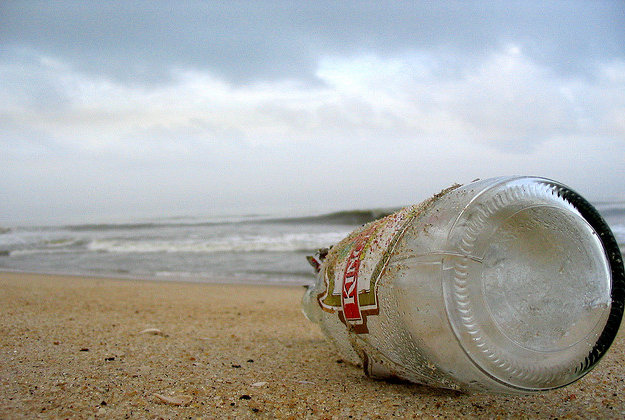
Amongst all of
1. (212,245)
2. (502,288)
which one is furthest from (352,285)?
(212,245)

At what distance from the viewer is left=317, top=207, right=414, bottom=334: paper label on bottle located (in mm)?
1598

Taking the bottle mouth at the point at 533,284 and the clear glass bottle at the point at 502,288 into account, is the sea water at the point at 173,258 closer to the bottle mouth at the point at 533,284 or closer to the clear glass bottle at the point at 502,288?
the clear glass bottle at the point at 502,288

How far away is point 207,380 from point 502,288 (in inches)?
46.2

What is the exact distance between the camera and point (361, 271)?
1.67m

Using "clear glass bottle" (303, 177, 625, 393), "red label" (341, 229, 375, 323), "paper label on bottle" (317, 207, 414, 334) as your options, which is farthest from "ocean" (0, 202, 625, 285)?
"clear glass bottle" (303, 177, 625, 393)

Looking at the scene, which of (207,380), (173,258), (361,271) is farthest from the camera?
(173,258)

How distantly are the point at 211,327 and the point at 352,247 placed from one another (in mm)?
1780

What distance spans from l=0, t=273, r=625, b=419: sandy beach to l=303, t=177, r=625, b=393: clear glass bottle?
9.6 inches

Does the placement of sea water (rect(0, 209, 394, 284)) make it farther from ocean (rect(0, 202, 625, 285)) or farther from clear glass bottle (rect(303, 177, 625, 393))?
clear glass bottle (rect(303, 177, 625, 393))

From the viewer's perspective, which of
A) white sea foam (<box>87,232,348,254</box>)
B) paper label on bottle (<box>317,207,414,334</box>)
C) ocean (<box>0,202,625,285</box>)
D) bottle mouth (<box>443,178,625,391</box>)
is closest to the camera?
bottle mouth (<box>443,178,625,391</box>)

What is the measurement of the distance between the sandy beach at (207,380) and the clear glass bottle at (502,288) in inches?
9.6

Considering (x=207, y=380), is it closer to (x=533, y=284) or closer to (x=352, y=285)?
(x=352, y=285)

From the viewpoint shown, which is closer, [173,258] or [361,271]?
[361,271]

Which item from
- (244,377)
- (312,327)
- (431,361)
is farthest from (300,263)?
(431,361)
